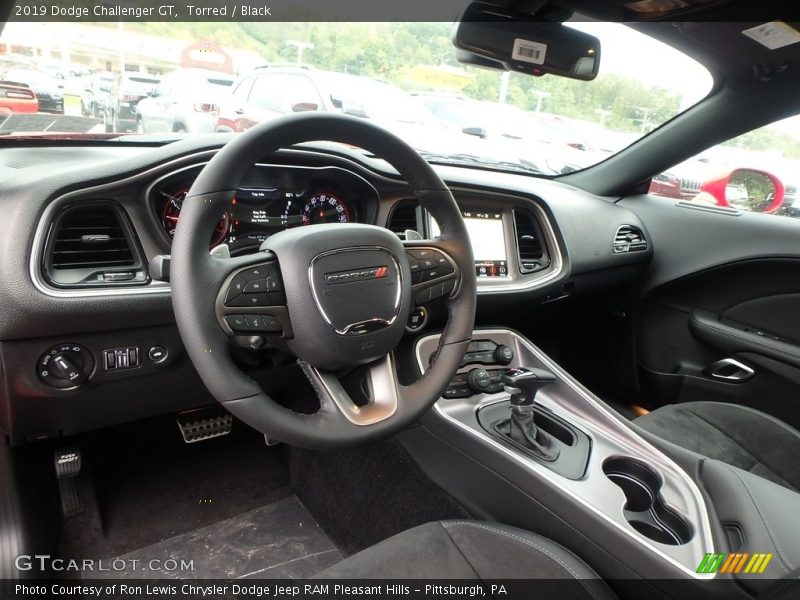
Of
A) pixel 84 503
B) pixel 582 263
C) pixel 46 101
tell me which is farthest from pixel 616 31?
pixel 84 503

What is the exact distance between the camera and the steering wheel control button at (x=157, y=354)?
152 cm

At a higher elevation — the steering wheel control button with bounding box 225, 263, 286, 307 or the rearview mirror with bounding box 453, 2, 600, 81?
the rearview mirror with bounding box 453, 2, 600, 81

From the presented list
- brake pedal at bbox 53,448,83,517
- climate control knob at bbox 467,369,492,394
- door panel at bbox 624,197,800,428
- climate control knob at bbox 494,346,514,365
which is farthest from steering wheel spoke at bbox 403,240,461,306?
door panel at bbox 624,197,800,428

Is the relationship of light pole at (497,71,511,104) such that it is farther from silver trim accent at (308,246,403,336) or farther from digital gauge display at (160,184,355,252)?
silver trim accent at (308,246,403,336)

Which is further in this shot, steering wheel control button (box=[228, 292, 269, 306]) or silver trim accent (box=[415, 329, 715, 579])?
silver trim accent (box=[415, 329, 715, 579])

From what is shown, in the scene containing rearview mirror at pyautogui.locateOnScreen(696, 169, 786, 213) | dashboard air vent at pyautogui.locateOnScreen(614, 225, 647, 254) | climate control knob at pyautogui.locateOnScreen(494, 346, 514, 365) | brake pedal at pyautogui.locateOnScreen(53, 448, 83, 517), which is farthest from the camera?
dashboard air vent at pyautogui.locateOnScreen(614, 225, 647, 254)

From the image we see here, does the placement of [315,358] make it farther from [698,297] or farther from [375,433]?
[698,297]

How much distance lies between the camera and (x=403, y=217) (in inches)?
76.4

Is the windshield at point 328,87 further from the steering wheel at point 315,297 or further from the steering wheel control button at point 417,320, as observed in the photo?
the steering wheel control button at point 417,320

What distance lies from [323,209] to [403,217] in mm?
313

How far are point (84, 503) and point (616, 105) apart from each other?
98.6 inches

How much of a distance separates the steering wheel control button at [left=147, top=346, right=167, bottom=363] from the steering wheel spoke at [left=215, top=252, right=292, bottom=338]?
557mm

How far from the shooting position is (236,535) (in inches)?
79.3

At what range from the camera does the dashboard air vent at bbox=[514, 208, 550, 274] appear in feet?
7.63
